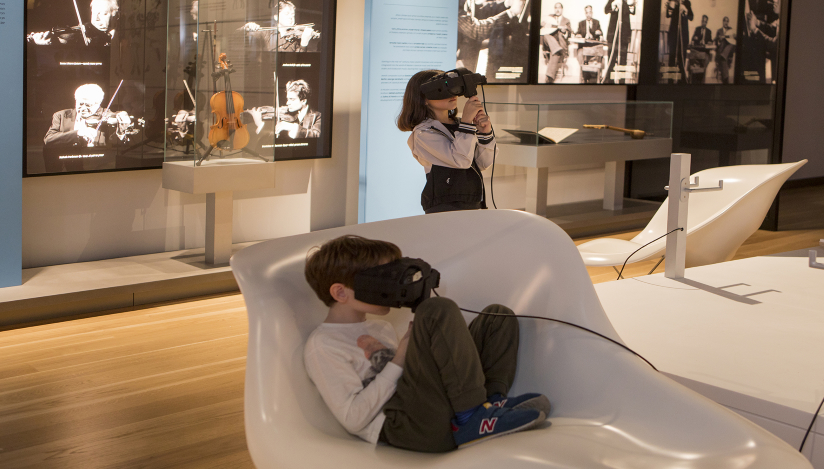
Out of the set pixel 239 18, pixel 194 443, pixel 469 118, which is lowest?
pixel 194 443

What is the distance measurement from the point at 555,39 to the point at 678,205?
3810 millimetres

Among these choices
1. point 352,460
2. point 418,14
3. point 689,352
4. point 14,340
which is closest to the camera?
point 352,460

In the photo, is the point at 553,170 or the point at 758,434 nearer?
the point at 758,434

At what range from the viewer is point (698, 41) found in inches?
262

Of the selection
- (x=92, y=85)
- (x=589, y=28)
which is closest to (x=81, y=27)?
(x=92, y=85)

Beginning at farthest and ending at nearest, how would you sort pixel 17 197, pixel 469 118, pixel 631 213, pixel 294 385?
1. pixel 631 213
2. pixel 17 197
3. pixel 469 118
4. pixel 294 385

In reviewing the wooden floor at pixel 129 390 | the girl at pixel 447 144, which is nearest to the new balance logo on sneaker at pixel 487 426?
the wooden floor at pixel 129 390

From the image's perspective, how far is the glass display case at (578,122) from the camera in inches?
218

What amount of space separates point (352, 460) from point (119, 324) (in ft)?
8.19

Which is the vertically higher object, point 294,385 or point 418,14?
point 418,14

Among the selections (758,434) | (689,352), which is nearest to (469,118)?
(689,352)

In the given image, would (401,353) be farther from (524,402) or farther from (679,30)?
(679,30)

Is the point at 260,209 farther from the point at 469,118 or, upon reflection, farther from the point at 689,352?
the point at 689,352

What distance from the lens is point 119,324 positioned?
3.59 meters
